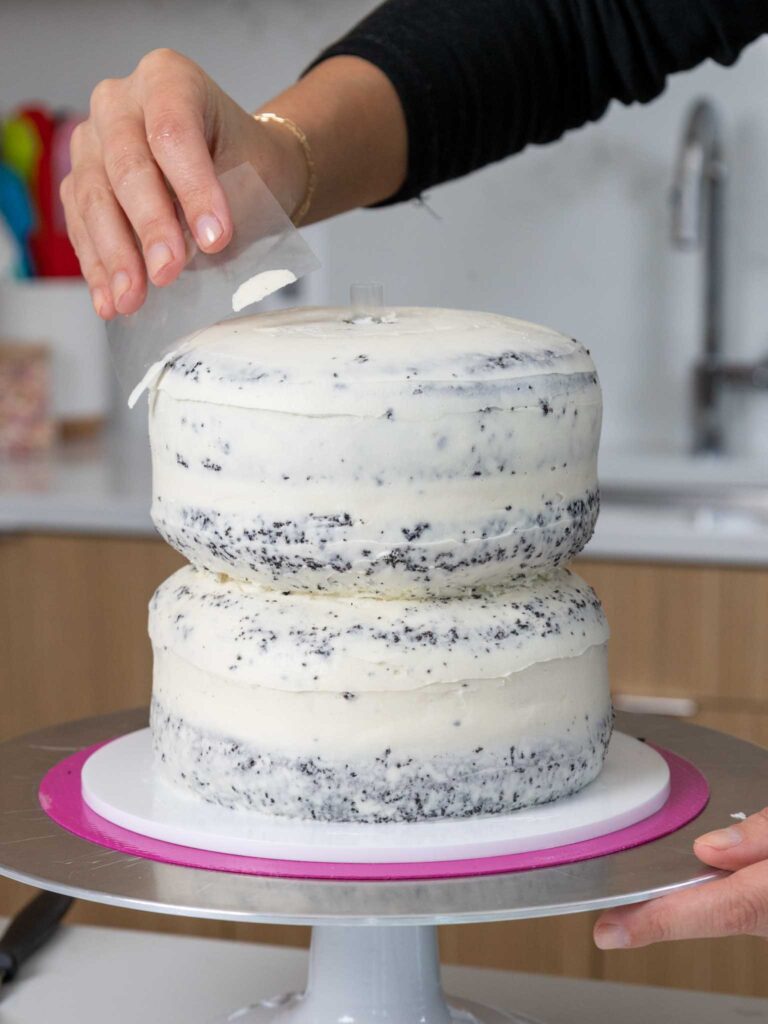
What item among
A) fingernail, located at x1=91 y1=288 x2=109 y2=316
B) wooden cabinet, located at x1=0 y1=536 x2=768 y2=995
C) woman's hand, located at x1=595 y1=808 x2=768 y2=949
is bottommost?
wooden cabinet, located at x1=0 y1=536 x2=768 y2=995

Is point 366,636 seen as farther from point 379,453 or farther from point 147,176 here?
point 147,176

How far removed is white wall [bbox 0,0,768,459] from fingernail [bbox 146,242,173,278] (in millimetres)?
1651

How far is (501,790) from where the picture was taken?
792mm

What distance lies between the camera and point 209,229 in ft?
2.70

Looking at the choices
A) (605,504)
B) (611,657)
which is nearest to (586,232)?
(605,504)

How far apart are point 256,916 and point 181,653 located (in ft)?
0.71

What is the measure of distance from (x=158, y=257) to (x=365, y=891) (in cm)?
36

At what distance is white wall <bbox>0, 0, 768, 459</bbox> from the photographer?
2309mm

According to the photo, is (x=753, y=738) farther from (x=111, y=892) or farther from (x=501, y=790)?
(x=111, y=892)

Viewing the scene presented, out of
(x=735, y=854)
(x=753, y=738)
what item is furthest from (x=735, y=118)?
(x=735, y=854)

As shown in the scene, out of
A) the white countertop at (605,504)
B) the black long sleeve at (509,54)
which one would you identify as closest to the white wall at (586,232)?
the white countertop at (605,504)

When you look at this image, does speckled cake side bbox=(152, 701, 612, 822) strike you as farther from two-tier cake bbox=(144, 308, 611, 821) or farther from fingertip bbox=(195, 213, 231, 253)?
fingertip bbox=(195, 213, 231, 253)

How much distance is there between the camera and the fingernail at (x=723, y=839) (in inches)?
28.0

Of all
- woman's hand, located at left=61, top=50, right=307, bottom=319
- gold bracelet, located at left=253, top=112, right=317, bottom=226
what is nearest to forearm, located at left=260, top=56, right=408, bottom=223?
gold bracelet, located at left=253, top=112, right=317, bottom=226
